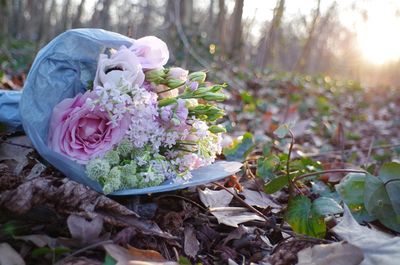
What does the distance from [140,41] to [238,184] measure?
601mm

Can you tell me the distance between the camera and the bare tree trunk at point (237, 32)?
27.2 ft

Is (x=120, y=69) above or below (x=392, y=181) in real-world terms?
above

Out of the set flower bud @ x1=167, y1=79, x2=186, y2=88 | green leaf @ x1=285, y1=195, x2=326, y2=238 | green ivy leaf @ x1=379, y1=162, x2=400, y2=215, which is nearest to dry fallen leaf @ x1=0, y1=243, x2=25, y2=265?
flower bud @ x1=167, y1=79, x2=186, y2=88

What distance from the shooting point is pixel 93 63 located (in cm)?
137

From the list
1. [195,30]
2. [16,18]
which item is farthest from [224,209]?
[16,18]

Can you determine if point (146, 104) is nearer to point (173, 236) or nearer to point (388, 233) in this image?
point (173, 236)

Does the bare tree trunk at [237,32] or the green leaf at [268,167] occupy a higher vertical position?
the bare tree trunk at [237,32]

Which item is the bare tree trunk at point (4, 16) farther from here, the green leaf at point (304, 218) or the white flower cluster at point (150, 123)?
the green leaf at point (304, 218)

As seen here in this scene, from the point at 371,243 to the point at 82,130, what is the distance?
0.81 meters

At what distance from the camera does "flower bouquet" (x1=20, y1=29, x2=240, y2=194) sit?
47.4 inches

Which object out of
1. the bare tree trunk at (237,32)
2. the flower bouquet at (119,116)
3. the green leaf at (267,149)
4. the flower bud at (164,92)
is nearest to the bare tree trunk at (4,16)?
the bare tree trunk at (237,32)

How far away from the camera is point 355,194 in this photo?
1.46 m

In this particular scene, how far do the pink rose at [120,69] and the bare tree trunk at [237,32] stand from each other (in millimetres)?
7180

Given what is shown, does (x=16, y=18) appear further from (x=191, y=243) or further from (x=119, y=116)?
(x=191, y=243)
